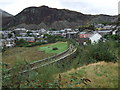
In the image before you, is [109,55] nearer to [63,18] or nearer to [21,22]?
[63,18]

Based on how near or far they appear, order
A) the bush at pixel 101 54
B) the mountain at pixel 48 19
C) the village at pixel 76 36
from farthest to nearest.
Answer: the mountain at pixel 48 19
the village at pixel 76 36
the bush at pixel 101 54

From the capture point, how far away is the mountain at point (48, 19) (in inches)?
3110

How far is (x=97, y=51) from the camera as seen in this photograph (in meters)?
8.66

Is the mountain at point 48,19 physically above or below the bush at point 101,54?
above

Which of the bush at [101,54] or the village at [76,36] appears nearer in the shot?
the bush at [101,54]

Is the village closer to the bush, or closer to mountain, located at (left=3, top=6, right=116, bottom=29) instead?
the bush

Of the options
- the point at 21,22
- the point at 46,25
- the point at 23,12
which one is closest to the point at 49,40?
the point at 46,25

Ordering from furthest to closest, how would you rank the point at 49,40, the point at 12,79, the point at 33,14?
the point at 33,14
the point at 49,40
the point at 12,79

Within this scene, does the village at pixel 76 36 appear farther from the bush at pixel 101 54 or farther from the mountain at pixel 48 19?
the mountain at pixel 48 19

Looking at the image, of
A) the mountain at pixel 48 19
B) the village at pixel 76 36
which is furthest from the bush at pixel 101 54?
the mountain at pixel 48 19

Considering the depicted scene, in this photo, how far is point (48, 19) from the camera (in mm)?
83062

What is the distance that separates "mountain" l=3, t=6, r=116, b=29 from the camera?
7900 cm

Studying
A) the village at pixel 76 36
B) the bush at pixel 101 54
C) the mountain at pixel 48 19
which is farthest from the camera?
the mountain at pixel 48 19

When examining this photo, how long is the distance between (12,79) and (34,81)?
1.61ft
